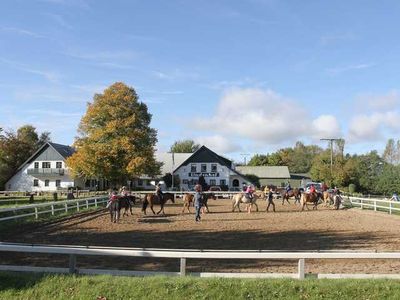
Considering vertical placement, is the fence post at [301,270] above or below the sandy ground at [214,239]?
above

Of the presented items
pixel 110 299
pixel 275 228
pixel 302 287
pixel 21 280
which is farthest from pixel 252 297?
pixel 275 228

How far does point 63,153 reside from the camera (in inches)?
2916

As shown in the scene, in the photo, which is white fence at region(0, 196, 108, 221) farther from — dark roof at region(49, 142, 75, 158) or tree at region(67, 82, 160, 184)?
dark roof at region(49, 142, 75, 158)

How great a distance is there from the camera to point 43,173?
7225 centimetres

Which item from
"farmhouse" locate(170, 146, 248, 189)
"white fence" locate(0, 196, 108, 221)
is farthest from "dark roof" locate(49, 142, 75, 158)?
"white fence" locate(0, 196, 108, 221)

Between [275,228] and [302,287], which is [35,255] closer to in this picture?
[302,287]

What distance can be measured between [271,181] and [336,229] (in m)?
81.3

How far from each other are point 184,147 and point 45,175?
210ft

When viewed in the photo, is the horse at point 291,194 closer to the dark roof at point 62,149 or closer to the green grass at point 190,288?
the green grass at point 190,288

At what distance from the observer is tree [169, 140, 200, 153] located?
13175 centimetres

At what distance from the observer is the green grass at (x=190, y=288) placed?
23.1 feet

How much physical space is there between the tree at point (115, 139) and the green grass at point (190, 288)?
41.7 metres

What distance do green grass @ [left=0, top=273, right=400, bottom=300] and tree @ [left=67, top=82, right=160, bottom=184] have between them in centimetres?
4171

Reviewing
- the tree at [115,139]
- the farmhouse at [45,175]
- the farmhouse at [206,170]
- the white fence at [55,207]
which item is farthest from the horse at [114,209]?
the farmhouse at [206,170]
